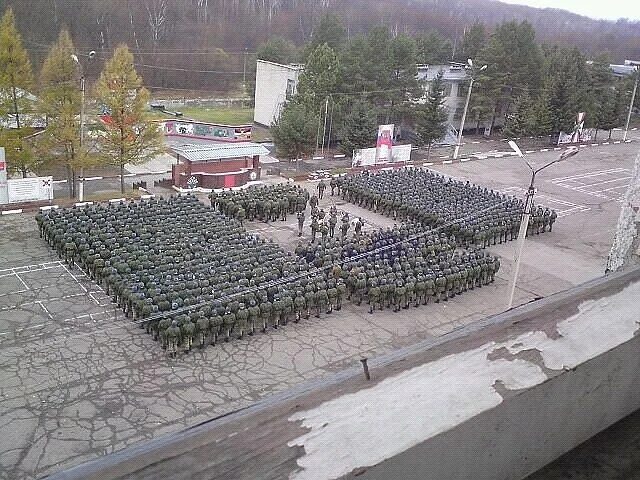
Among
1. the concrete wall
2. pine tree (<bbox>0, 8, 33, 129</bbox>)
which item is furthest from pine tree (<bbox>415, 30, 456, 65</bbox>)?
the concrete wall

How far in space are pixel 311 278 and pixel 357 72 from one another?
21.5 meters

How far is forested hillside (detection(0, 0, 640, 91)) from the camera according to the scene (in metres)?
51.1

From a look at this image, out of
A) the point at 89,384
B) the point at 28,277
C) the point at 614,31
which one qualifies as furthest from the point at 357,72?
the point at 614,31

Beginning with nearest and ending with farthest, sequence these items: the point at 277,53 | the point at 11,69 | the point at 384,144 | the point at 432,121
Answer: the point at 11,69
the point at 384,144
the point at 432,121
the point at 277,53

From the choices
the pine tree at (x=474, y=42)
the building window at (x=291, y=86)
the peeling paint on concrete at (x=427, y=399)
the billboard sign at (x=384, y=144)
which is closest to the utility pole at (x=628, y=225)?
the peeling paint on concrete at (x=427, y=399)

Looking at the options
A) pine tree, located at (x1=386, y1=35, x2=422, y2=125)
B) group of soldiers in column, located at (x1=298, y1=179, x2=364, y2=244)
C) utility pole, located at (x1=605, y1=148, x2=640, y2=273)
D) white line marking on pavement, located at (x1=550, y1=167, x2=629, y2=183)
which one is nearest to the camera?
utility pole, located at (x1=605, y1=148, x2=640, y2=273)

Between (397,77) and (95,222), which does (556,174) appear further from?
(95,222)

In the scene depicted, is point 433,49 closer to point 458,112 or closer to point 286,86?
point 458,112

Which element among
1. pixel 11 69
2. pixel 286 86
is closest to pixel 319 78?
pixel 286 86

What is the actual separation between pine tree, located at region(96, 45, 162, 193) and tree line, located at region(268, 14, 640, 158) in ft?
22.9

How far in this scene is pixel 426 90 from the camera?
34.8 metres

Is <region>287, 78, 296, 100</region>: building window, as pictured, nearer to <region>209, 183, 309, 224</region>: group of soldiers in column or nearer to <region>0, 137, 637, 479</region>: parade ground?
<region>209, 183, 309, 224</region>: group of soldiers in column

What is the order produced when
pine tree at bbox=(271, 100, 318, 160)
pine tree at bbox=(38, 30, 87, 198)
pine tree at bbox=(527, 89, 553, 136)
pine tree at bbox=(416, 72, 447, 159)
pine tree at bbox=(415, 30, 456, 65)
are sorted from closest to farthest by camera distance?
pine tree at bbox=(38, 30, 87, 198) → pine tree at bbox=(271, 100, 318, 160) → pine tree at bbox=(416, 72, 447, 159) → pine tree at bbox=(527, 89, 553, 136) → pine tree at bbox=(415, 30, 456, 65)

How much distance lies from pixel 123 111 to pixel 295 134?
306 inches
